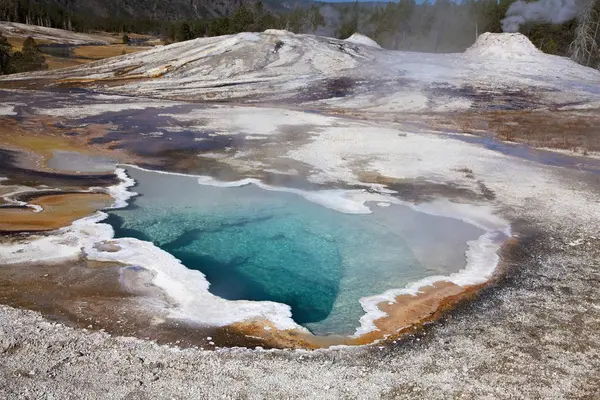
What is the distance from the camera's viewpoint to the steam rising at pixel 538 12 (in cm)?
3366

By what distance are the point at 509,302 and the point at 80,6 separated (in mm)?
135355

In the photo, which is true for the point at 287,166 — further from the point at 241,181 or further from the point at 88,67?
the point at 88,67

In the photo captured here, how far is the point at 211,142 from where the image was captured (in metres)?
12.8

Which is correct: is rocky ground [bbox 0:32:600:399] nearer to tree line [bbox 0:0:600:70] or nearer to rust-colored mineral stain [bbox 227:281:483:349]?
rust-colored mineral stain [bbox 227:281:483:349]

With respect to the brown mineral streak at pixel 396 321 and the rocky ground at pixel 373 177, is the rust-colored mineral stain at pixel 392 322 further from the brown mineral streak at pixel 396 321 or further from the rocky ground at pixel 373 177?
the rocky ground at pixel 373 177

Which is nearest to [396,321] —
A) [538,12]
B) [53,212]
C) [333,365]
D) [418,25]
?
[333,365]

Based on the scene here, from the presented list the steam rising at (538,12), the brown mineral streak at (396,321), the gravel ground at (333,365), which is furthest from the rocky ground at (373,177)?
the steam rising at (538,12)

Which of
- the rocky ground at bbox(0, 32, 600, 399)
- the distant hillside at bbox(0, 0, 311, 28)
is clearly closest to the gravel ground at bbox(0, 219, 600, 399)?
the rocky ground at bbox(0, 32, 600, 399)

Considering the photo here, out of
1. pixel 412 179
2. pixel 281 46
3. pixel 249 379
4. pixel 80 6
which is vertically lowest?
pixel 249 379

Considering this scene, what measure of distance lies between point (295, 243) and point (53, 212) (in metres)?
3.62

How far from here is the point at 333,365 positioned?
4.21 metres

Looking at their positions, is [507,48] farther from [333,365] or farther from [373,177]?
[333,365]

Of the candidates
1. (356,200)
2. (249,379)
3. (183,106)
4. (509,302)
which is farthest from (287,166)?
(183,106)

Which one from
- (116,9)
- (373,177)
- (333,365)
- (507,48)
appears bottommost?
(333,365)
